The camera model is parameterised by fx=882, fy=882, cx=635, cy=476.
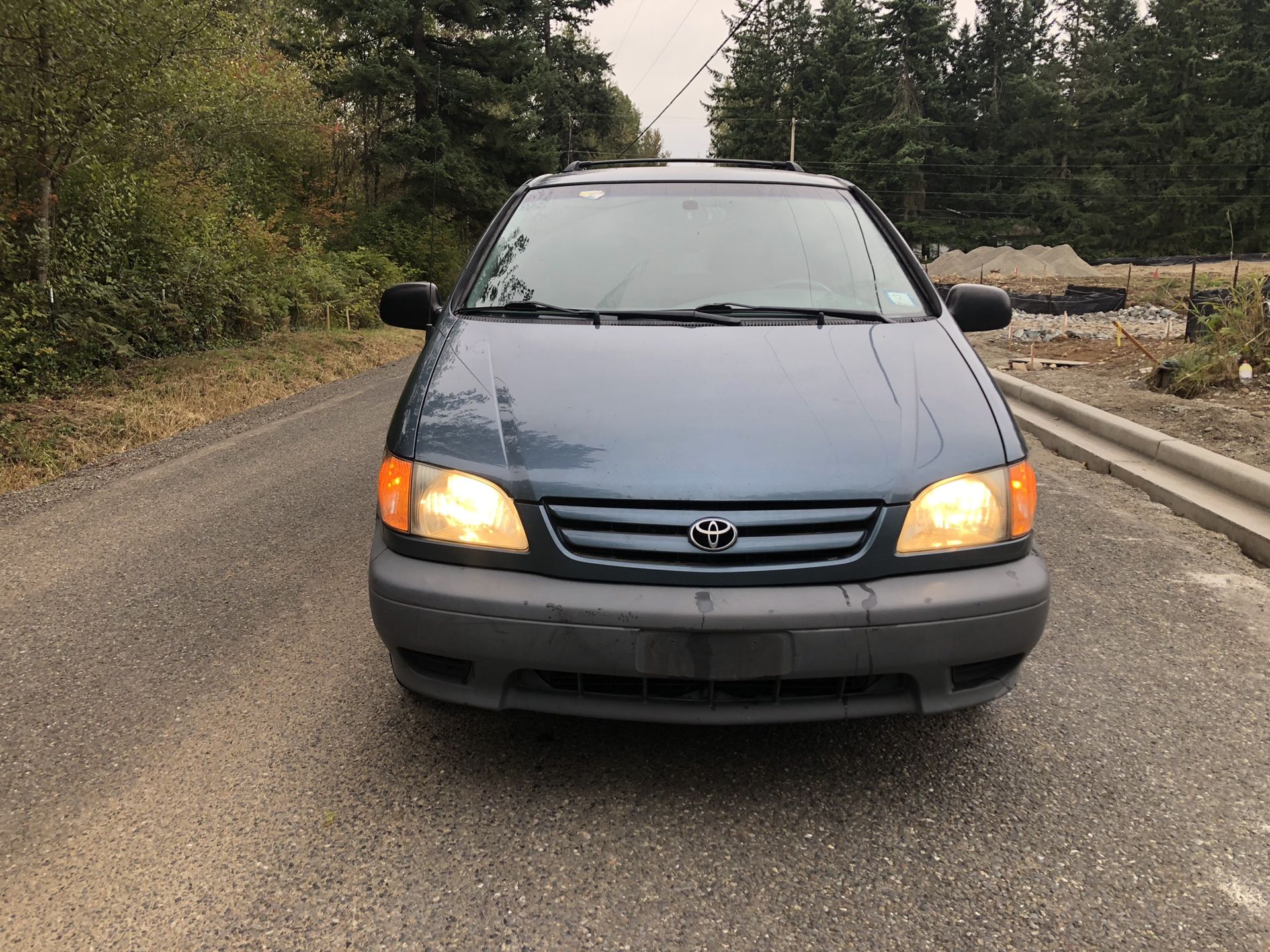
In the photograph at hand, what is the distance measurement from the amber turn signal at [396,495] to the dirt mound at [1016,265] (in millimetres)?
53933

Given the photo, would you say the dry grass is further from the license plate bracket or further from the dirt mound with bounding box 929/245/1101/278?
the dirt mound with bounding box 929/245/1101/278

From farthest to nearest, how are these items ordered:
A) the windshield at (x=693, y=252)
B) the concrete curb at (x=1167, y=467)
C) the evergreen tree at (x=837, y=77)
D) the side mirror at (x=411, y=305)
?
the evergreen tree at (x=837, y=77), the concrete curb at (x=1167, y=467), the side mirror at (x=411, y=305), the windshield at (x=693, y=252)

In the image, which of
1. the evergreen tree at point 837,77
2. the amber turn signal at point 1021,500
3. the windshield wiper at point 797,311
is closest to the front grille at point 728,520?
the amber turn signal at point 1021,500

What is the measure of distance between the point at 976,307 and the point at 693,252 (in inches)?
43.3

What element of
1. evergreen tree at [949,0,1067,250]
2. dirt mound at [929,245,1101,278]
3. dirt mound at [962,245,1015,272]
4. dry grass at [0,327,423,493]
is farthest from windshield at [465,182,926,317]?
evergreen tree at [949,0,1067,250]

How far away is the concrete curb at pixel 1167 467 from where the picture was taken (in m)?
4.72

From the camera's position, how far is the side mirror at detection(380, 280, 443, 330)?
137 inches

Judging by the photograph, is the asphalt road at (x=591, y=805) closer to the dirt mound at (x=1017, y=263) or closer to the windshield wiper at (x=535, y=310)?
the windshield wiper at (x=535, y=310)

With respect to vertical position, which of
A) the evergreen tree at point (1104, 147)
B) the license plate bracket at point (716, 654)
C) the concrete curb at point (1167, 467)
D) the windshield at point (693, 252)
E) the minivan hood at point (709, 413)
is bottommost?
the concrete curb at point (1167, 467)

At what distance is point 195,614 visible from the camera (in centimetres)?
364

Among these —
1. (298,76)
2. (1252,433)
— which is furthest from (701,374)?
(298,76)

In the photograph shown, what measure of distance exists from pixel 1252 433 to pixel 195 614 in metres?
6.68

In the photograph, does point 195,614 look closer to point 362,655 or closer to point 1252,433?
point 362,655

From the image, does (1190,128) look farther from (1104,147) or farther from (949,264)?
(949,264)
